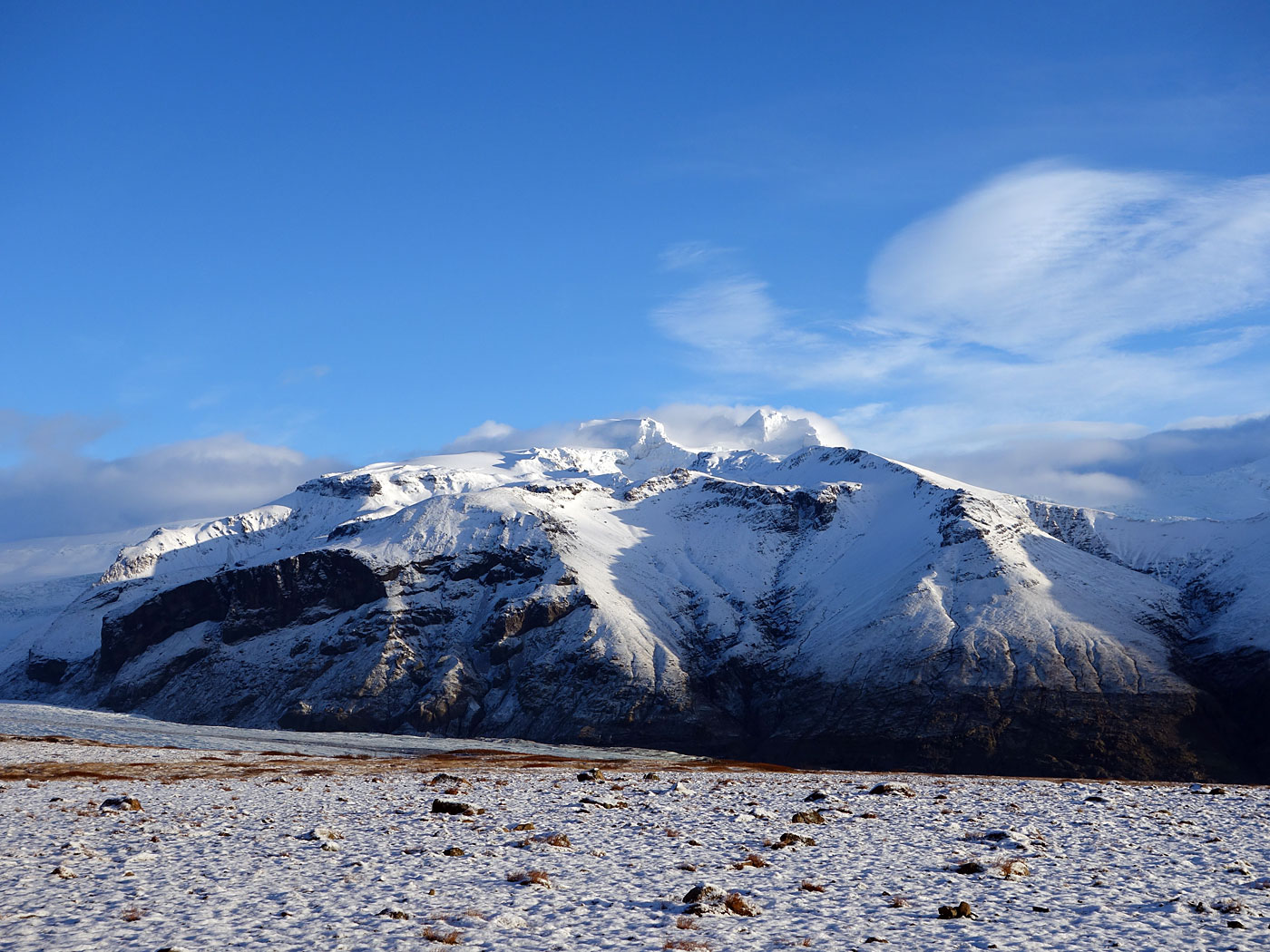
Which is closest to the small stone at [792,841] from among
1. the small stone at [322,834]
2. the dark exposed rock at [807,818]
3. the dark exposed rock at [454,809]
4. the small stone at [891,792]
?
the dark exposed rock at [807,818]

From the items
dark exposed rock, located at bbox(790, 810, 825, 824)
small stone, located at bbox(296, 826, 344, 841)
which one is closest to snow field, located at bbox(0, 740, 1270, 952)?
small stone, located at bbox(296, 826, 344, 841)

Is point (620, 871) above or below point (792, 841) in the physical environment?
below

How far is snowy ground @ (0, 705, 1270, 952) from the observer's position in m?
19.5

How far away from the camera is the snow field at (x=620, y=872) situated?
19516 millimetres

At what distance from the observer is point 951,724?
161m

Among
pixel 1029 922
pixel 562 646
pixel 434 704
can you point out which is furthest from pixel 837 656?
pixel 1029 922

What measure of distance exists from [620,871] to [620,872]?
0.37 feet

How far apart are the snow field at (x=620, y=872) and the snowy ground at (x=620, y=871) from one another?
0.31 ft

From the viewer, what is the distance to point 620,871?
24.8 meters

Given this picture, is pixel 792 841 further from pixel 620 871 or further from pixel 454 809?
pixel 454 809

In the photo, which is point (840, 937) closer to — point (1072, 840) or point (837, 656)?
point (1072, 840)

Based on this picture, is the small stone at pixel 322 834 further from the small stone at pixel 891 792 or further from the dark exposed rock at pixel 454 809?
the small stone at pixel 891 792

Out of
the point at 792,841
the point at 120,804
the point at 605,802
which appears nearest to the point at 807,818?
the point at 792,841

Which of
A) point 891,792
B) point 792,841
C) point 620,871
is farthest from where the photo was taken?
point 891,792
